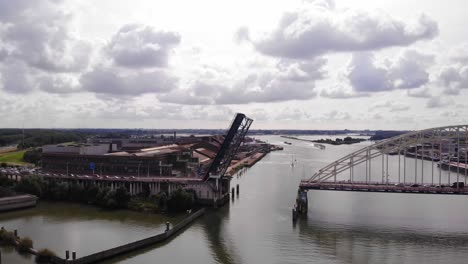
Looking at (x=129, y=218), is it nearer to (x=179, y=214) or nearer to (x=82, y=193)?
(x=179, y=214)

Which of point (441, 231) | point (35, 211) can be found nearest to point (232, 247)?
point (441, 231)

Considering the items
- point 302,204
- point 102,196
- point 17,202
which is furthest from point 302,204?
point 17,202

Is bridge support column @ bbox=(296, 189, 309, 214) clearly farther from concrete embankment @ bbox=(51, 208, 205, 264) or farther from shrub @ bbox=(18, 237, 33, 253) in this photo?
shrub @ bbox=(18, 237, 33, 253)

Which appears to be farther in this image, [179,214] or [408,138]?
[408,138]

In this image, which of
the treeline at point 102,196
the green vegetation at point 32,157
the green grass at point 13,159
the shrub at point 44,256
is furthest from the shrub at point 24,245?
the green vegetation at point 32,157

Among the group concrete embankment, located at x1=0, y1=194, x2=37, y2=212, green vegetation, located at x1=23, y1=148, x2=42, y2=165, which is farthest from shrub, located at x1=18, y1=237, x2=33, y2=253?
green vegetation, located at x1=23, y1=148, x2=42, y2=165

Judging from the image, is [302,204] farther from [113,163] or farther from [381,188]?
[113,163]
